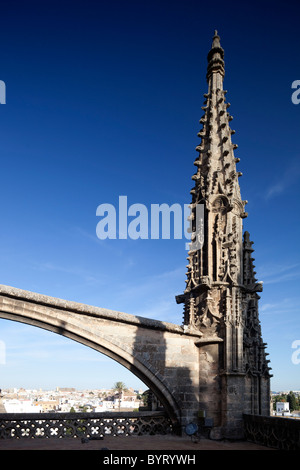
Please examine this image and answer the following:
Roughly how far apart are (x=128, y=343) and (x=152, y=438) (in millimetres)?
2600

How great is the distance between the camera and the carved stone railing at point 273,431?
909cm

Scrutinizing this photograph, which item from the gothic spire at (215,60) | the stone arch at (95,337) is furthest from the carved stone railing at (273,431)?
the gothic spire at (215,60)

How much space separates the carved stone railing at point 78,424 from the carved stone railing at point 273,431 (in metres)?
2.44

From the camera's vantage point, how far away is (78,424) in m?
10.8

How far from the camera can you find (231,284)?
40.0 ft

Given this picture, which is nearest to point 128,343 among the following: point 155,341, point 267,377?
point 155,341

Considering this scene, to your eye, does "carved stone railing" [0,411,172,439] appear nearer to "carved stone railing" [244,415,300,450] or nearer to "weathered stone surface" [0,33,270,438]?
"weathered stone surface" [0,33,270,438]

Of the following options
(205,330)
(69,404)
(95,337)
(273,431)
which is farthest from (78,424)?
(69,404)

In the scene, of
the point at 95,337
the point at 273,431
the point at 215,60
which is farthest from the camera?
the point at 215,60

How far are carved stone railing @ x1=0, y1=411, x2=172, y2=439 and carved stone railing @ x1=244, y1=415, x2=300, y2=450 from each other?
8.00 ft

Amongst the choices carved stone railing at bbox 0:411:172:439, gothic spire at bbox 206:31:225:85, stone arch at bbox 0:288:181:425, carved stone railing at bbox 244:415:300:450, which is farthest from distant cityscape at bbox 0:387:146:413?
gothic spire at bbox 206:31:225:85

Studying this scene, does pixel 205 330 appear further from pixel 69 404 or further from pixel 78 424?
pixel 69 404

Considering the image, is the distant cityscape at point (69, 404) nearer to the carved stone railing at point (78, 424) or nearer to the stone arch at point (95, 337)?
the carved stone railing at point (78, 424)

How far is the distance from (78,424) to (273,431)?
195 inches
